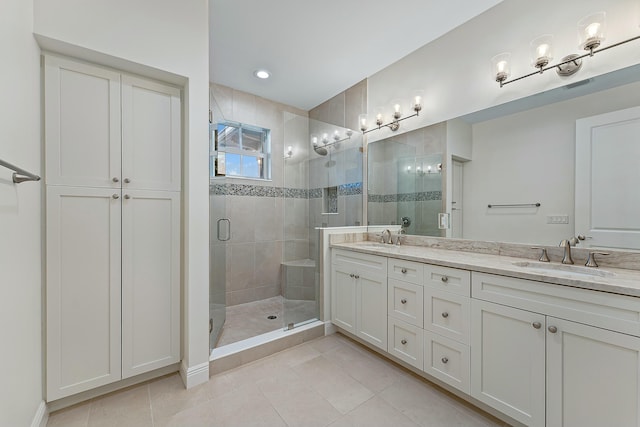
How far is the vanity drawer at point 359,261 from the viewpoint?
2043mm

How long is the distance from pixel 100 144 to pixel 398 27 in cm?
239

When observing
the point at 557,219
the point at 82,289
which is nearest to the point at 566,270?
the point at 557,219

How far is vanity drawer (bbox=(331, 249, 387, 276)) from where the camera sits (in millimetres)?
2043

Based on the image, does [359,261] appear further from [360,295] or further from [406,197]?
[406,197]

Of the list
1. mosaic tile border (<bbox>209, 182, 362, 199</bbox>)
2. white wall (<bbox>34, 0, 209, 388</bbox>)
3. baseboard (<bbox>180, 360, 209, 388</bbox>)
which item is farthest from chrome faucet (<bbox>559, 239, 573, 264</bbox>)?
baseboard (<bbox>180, 360, 209, 388</bbox>)

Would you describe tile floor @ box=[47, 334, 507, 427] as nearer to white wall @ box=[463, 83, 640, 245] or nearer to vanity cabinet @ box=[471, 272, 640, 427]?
vanity cabinet @ box=[471, 272, 640, 427]

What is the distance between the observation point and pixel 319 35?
225 cm

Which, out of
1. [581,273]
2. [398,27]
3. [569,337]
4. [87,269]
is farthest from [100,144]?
[581,273]

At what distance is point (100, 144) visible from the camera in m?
1.54

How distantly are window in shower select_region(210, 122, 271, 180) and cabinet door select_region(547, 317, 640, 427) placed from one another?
3.11 metres

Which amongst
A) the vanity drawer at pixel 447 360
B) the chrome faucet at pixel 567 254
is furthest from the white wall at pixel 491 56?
the vanity drawer at pixel 447 360

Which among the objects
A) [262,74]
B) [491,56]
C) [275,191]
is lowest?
[275,191]

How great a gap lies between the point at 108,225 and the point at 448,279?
6.95 ft

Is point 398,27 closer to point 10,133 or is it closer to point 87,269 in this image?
point 10,133
